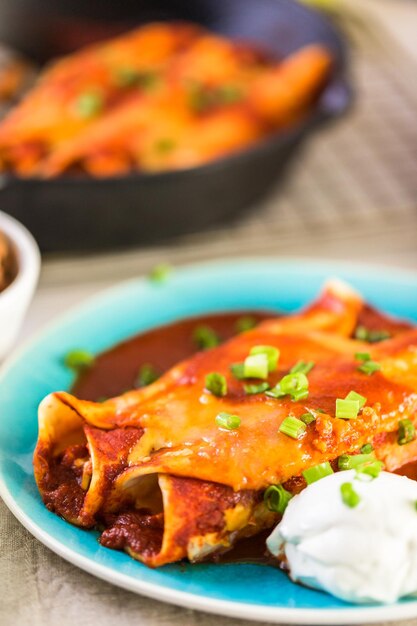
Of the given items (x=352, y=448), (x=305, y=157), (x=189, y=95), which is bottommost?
(x=305, y=157)

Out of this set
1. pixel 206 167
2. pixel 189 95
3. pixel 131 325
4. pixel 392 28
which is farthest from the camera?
pixel 392 28

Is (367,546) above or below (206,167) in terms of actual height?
above

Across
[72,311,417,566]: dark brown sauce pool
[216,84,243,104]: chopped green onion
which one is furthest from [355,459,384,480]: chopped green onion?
[216,84,243,104]: chopped green onion

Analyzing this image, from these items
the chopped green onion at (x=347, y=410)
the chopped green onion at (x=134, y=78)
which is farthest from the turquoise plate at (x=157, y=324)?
the chopped green onion at (x=134, y=78)

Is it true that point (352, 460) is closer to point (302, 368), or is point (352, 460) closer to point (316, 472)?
point (316, 472)

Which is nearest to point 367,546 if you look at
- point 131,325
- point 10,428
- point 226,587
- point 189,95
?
point 226,587

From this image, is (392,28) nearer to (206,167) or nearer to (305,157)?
(305,157)

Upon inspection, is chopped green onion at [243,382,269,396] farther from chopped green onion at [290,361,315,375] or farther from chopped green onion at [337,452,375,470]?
chopped green onion at [337,452,375,470]
